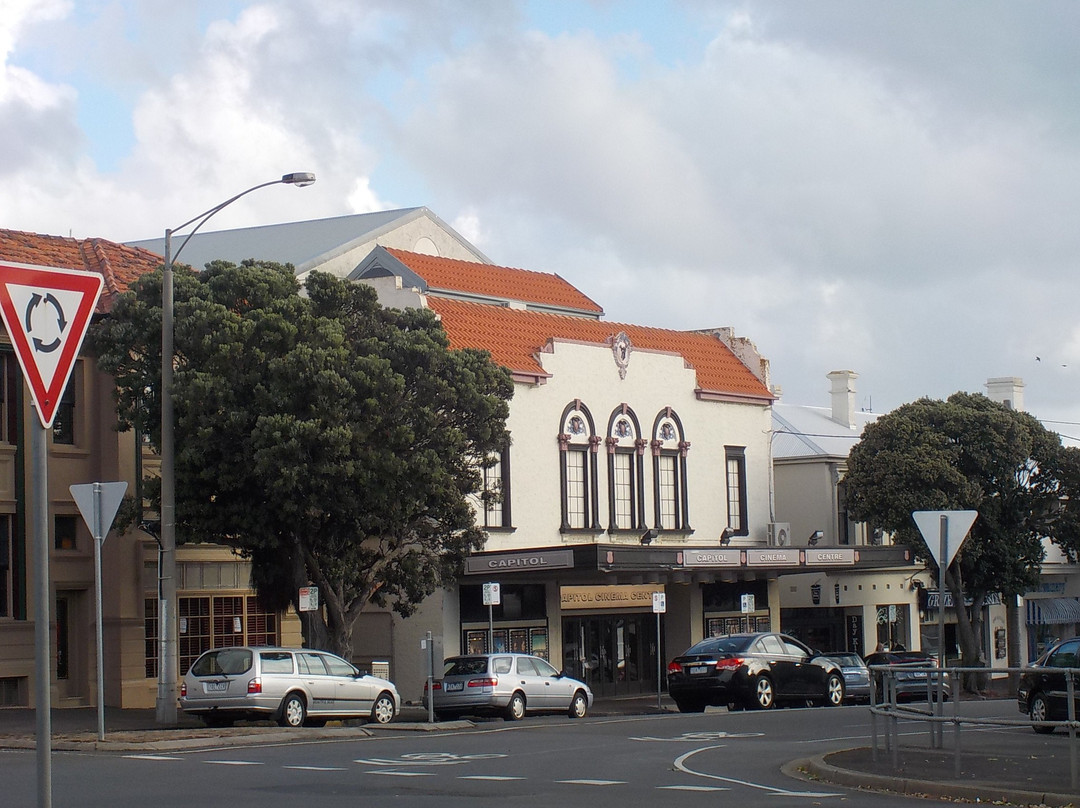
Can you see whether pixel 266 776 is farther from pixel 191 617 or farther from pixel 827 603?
pixel 827 603

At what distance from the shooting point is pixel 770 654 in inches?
1267

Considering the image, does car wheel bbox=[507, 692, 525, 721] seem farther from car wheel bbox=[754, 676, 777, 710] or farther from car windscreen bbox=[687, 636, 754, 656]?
car wheel bbox=[754, 676, 777, 710]

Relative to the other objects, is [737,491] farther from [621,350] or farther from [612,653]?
[612,653]

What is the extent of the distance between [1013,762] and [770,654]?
1575cm

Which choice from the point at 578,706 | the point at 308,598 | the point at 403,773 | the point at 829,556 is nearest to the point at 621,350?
the point at 829,556

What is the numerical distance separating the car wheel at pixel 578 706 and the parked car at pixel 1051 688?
9.33 meters

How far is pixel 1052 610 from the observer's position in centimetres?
5784

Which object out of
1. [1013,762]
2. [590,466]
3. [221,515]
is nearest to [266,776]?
[1013,762]

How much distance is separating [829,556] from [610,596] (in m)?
5.98

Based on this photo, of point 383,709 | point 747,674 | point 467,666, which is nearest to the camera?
point 383,709

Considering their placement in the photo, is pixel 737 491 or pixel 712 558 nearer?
pixel 712 558

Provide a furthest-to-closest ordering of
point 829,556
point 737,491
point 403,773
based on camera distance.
A: point 737,491
point 829,556
point 403,773

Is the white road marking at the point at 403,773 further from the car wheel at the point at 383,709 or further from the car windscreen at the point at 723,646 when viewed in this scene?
the car windscreen at the point at 723,646

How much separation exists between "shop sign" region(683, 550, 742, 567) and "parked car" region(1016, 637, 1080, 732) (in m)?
12.4
